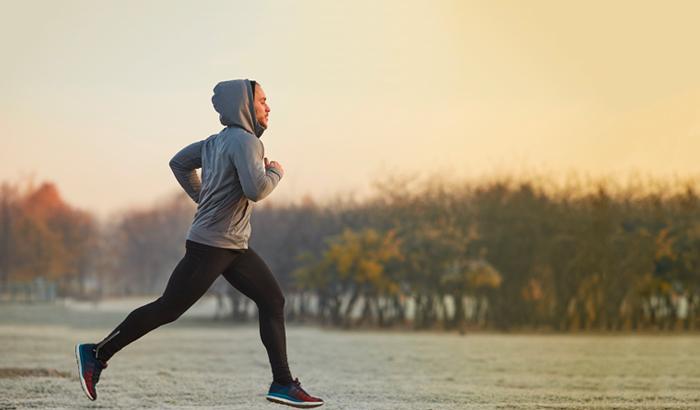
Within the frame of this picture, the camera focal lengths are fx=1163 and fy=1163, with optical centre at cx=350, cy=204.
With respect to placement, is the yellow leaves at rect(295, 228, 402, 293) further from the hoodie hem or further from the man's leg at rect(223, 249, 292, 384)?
the hoodie hem

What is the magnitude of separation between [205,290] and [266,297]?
35cm

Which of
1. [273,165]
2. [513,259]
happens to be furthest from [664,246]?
[273,165]

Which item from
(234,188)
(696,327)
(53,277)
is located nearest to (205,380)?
(234,188)

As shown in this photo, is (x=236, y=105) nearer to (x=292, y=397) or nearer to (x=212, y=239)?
(x=212, y=239)

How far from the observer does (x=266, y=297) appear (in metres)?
6.07

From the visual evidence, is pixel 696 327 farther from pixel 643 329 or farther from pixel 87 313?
pixel 87 313

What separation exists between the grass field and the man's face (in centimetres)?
239

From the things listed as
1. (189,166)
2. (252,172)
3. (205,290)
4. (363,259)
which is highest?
(363,259)

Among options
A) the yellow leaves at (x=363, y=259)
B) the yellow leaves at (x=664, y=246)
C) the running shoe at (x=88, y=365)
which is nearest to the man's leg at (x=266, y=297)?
the running shoe at (x=88, y=365)

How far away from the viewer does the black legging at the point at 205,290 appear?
5.91m

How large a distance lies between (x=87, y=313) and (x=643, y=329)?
15.3 metres

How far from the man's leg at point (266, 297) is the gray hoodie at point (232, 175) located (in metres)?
0.13

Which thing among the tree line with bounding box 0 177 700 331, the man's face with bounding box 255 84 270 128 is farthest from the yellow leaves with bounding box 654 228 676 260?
the man's face with bounding box 255 84 270 128

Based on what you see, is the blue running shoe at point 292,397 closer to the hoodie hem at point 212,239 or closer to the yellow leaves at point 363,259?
the hoodie hem at point 212,239
